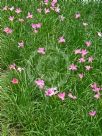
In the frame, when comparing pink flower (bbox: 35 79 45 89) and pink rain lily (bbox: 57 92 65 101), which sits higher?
pink flower (bbox: 35 79 45 89)

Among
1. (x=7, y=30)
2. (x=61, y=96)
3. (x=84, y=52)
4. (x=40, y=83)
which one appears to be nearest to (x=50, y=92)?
(x=61, y=96)

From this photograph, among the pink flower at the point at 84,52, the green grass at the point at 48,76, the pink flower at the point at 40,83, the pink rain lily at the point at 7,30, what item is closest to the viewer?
the green grass at the point at 48,76

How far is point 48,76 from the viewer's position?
473 centimetres

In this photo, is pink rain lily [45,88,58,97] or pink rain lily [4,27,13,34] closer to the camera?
pink rain lily [45,88,58,97]

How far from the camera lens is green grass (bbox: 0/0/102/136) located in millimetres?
4141

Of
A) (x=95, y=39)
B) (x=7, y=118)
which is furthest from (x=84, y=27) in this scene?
(x=7, y=118)

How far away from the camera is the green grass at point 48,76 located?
414 centimetres

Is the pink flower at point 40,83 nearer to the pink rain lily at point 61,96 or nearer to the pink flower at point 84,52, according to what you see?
the pink rain lily at point 61,96

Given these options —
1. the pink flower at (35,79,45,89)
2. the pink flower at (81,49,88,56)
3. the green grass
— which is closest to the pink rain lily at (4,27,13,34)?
the green grass

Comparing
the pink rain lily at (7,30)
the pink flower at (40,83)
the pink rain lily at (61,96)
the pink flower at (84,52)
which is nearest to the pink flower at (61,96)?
the pink rain lily at (61,96)

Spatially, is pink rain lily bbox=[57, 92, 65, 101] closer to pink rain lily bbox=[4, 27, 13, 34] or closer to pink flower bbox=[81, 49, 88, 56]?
pink flower bbox=[81, 49, 88, 56]

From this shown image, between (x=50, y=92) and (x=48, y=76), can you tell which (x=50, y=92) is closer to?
(x=50, y=92)

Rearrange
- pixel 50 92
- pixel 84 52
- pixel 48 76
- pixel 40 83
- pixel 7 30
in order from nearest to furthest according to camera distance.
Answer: pixel 50 92
pixel 40 83
pixel 48 76
pixel 84 52
pixel 7 30

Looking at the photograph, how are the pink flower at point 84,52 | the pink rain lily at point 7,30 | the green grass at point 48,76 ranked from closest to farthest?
the green grass at point 48,76, the pink flower at point 84,52, the pink rain lily at point 7,30
